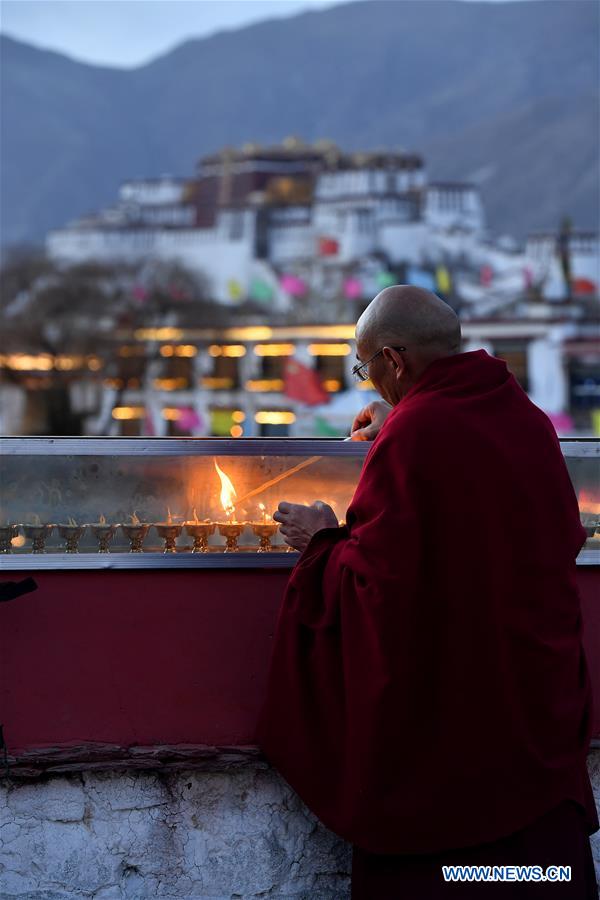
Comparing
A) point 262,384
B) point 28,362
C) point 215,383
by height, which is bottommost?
point 262,384

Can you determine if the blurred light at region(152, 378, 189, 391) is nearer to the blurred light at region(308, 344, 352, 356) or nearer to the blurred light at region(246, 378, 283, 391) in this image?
the blurred light at region(246, 378, 283, 391)

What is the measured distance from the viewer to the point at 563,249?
54562 millimetres

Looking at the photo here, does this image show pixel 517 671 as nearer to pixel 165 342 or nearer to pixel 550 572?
pixel 550 572

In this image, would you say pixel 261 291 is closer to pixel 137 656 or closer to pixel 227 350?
pixel 227 350

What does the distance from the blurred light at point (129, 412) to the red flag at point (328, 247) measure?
65.7ft

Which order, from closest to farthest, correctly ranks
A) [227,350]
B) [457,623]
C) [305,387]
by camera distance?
[457,623]
[305,387]
[227,350]

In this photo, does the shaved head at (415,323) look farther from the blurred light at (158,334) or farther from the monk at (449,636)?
the blurred light at (158,334)

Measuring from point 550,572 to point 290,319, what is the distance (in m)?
50.9

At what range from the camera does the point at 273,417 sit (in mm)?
40656

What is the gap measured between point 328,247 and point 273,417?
2160 cm

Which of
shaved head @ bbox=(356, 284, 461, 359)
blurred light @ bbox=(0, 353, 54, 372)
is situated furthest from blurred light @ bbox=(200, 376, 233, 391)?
shaved head @ bbox=(356, 284, 461, 359)

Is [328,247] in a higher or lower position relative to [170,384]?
higher

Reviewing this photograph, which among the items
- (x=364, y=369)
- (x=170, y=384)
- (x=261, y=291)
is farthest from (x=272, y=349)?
(x=364, y=369)

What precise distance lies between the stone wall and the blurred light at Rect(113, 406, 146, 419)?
3919 centimetres
